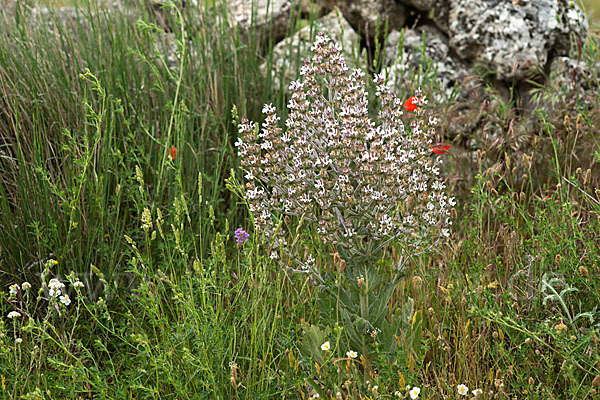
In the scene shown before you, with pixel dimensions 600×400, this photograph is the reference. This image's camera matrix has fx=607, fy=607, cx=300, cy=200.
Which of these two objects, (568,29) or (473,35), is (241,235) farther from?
(568,29)

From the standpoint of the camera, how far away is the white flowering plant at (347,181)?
1.92 m

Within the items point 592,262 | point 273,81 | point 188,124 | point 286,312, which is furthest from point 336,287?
point 273,81

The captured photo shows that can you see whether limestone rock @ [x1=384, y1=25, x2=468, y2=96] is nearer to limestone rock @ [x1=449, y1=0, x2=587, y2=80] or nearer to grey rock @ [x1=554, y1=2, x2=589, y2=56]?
limestone rock @ [x1=449, y1=0, x2=587, y2=80]

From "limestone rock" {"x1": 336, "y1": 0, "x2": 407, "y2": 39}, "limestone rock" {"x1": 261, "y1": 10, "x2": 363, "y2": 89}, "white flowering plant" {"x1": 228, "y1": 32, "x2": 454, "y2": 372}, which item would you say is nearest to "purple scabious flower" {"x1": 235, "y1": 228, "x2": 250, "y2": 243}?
"white flowering plant" {"x1": 228, "y1": 32, "x2": 454, "y2": 372}

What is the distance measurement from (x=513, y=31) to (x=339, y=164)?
2.41m

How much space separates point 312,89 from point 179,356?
3.38 feet

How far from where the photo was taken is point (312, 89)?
6.75 feet

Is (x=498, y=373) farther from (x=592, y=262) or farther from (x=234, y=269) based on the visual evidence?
(x=234, y=269)

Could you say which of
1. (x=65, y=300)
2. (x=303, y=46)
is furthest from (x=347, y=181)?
(x=303, y=46)

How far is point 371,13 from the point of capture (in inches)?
164

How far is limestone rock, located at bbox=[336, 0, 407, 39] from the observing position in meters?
4.16

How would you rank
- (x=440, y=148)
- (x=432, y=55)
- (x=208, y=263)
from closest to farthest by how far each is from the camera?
(x=208, y=263), (x=440, y=148), (x=432, y=55)

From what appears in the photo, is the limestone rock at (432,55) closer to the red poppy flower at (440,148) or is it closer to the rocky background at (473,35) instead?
the rocky background at (473,35)

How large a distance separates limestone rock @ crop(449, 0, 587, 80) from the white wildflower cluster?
198cm
